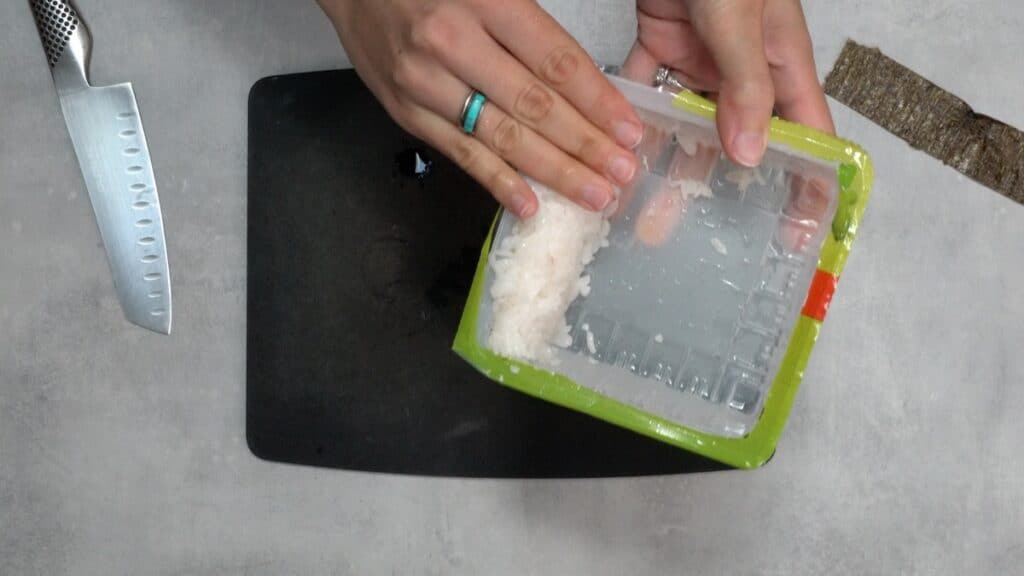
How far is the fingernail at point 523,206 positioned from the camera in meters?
0.58

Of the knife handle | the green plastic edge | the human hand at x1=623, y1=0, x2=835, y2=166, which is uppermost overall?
the human hand at x1=623, y1=0, x2=835, y2=166

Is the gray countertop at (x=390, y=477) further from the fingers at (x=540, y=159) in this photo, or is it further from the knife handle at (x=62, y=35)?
the fingers at (x=540, y=159)

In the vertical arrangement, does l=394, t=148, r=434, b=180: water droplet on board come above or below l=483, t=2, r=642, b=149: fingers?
below

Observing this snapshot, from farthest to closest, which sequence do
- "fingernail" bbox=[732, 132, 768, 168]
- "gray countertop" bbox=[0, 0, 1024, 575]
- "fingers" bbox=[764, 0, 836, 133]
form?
"gray countertop" bbox=[0, 0, 1024, 575], "fingers" bbox=[764, 0, 836, 133], "fingernail" bbox=[732, 132, 768, 168]

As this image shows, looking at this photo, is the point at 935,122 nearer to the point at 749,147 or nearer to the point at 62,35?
the point at 749,147

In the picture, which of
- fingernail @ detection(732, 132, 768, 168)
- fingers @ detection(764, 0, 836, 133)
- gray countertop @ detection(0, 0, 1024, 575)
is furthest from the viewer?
gray countertop @ detection(0, 0, 1024, 575)

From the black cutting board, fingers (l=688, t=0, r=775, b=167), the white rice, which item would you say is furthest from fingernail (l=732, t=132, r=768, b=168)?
A: the black cutting board

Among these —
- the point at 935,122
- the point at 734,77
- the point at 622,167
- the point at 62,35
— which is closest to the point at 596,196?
the point at 622,167

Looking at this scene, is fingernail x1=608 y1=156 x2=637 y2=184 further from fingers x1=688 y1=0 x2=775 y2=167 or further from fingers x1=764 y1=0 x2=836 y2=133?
fingers x1=764 y1=0 x2=836 y2=133

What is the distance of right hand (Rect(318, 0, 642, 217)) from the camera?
579 millimetres

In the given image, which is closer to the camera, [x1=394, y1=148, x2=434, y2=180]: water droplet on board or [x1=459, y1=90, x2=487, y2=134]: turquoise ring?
[x1=459, y1=90, x2=487, y2=134]: turquoise ring

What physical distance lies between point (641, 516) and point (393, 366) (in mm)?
310

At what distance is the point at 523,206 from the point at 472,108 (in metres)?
0.09

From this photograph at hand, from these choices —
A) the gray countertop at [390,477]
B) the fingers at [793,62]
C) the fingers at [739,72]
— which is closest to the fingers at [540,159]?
the fingers at [739,72]
